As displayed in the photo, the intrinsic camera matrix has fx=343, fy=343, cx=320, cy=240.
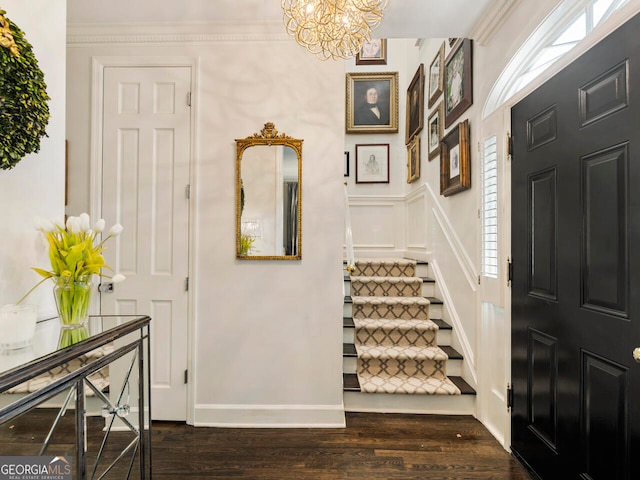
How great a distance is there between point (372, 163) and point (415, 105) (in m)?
0.91

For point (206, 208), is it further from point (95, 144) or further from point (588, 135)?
point (588, 135)

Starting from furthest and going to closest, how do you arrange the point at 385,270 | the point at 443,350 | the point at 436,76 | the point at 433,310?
the point at 385,270 < the point at 436,76 < the point at 433,310 < the point at 443,350

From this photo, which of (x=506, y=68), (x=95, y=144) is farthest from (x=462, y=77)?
(x=95, y=144)

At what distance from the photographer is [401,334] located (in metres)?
2.99

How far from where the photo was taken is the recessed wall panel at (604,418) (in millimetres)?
1317

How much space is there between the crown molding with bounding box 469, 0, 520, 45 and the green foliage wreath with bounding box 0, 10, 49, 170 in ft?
7.97

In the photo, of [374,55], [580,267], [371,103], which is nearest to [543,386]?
[580,267]

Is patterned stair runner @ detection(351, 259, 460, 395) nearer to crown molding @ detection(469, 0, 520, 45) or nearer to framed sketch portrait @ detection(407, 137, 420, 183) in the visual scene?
framed sketch portrait @ detection(407, 137, 420, 183)

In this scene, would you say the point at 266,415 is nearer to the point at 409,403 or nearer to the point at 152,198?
the point at 409,403

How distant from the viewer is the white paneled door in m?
2.47

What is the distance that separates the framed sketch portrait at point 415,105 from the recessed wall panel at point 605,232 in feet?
8.72

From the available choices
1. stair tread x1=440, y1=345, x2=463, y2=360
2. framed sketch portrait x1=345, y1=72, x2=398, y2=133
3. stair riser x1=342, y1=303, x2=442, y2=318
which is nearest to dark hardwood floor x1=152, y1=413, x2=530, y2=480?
stair tread x1=440, y1=345, x2=463, y2=360

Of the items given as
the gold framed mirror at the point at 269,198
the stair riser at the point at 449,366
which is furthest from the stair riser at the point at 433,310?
the gold framed mirror at the point at 269,198

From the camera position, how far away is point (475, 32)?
7.91 ft
